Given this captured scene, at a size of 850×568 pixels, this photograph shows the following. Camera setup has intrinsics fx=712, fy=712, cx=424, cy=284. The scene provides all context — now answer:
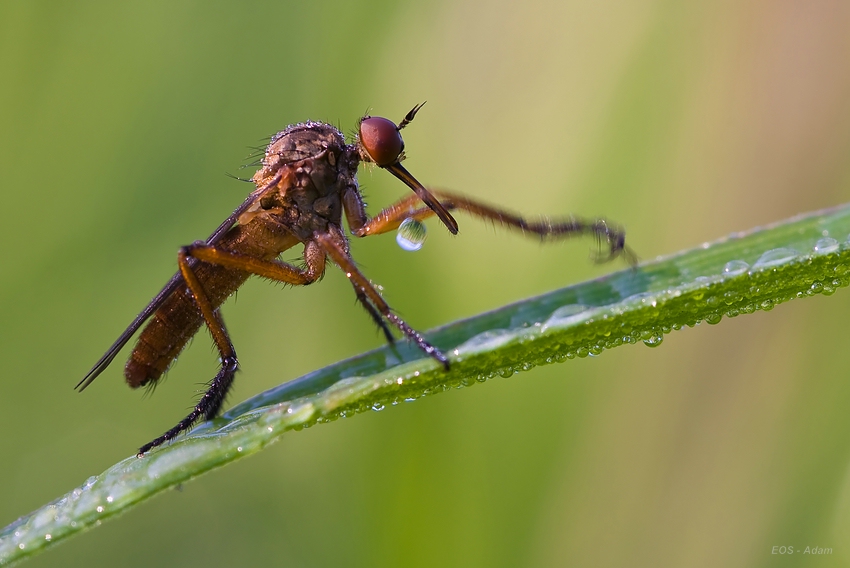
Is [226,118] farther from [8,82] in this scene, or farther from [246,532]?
[246,532]

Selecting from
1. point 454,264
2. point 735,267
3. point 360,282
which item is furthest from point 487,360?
point 454,264

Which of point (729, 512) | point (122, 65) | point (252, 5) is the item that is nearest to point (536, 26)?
Answer: point (252, 5)

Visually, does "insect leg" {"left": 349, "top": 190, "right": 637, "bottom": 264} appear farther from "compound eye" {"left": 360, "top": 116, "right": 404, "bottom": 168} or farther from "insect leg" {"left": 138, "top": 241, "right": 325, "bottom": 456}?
"insect leg" {"left": 138, "top": 241, "right": 325, "bottom": 456}

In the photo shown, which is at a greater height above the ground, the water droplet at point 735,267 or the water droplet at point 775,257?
the water droplet at point 735,267

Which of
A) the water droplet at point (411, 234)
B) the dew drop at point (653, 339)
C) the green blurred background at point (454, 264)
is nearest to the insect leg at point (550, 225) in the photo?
the water droplet at point (411, 234)

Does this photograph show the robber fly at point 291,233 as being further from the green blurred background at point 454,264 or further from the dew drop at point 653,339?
the dew drop at point 653,339

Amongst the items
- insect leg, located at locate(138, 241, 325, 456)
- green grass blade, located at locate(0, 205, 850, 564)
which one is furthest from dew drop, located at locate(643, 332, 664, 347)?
insect leg, located at locate(138, 241, 325, 456)
